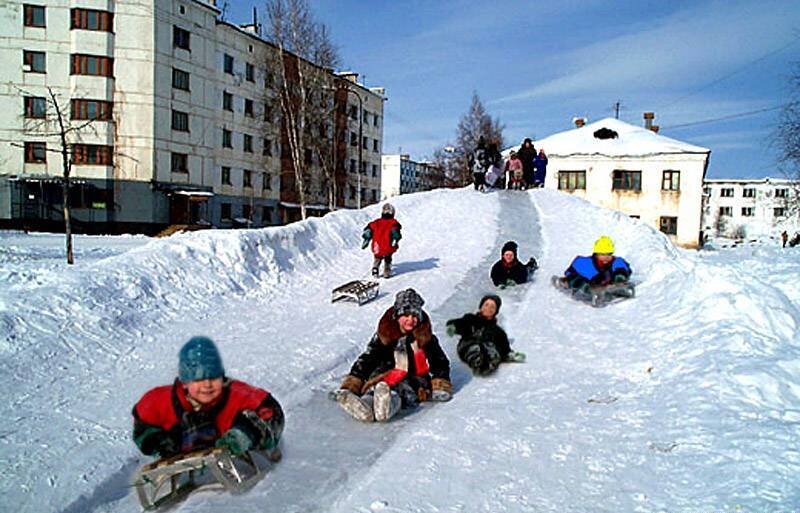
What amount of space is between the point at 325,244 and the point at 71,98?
27356mm

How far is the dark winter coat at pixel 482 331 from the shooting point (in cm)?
579

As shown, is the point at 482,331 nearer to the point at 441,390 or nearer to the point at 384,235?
the point at 441,390

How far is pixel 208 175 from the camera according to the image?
35.7 m

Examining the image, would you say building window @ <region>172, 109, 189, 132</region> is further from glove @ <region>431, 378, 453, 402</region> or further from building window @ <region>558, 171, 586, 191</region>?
glove @ <region>431, 378, 453, 402</region>

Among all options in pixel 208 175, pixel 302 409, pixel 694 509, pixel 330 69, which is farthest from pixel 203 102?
pixel 694 509

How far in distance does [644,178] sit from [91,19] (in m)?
34.3

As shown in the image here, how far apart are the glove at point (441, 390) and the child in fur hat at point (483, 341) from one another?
75cm

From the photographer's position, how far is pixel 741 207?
84188mm

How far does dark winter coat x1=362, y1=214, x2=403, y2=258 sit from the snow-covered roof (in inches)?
1039

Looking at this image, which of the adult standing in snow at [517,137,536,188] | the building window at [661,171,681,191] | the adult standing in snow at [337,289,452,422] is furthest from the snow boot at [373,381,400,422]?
the building window at [661,171,681,191]

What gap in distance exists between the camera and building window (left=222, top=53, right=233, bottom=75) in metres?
36.8

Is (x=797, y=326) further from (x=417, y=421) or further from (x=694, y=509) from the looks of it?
(x=417, y=421)

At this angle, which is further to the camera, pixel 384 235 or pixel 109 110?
pixel 109 110

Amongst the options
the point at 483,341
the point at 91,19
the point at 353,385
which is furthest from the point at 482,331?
the point at 91,19
